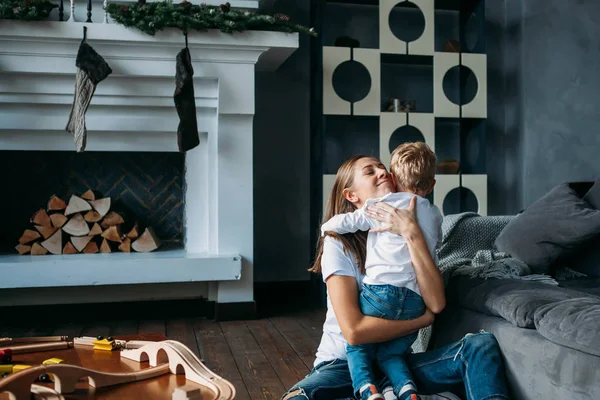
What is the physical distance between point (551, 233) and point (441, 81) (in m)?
1.94

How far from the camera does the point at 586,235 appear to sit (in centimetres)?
210

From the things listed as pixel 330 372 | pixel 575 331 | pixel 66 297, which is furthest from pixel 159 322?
pixel 575 331

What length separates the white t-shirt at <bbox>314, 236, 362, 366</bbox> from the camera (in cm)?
162

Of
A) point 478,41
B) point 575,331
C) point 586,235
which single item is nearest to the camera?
point 575,331

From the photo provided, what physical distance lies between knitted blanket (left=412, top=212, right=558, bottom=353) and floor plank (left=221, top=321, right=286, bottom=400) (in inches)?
20.4

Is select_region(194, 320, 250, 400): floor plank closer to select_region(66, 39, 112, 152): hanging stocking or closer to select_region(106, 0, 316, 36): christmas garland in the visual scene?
select_region(66, 39, 112, 152): hanging stocking

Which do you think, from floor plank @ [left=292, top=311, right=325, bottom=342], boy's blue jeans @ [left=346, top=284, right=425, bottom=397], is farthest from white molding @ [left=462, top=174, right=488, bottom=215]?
boy's blue jeans @ [left=346, top=284, right=425, bottom=397]

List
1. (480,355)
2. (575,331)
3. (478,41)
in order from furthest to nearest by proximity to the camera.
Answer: (478,41), (480,355), (575,331)

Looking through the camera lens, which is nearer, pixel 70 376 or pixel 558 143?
pixel 70 376

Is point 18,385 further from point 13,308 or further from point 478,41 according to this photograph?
point 478,41

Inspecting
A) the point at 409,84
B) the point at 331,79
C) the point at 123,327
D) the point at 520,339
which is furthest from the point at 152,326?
the point at 409,84

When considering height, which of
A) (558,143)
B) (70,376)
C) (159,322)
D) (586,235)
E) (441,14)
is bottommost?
(159,322)

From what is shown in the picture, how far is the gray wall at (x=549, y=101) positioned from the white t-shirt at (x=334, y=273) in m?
2.87

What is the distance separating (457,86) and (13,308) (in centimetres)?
304
